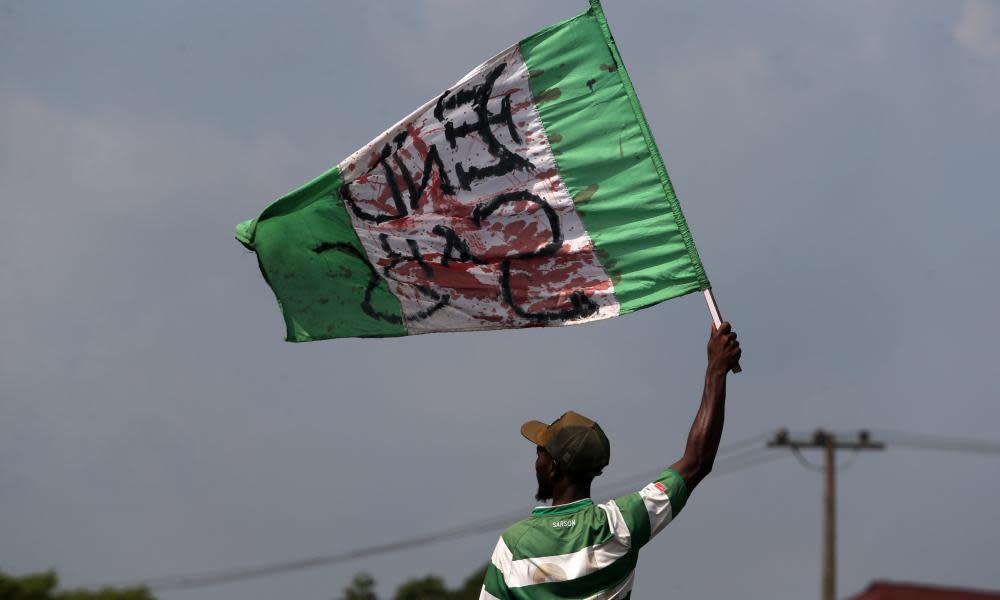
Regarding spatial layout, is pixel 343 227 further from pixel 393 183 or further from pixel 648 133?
pixel 648 133

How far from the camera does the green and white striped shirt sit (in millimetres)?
5523

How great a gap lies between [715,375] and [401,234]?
2595mm

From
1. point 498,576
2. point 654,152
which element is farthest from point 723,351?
point 654,152

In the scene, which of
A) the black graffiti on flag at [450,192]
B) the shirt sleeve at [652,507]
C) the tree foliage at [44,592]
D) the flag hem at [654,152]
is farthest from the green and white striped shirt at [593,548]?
the tree foliage at [44,592]

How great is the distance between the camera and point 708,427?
5.72 m

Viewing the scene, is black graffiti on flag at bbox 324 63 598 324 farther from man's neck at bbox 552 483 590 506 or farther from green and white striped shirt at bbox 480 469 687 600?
green and white striped shirt at bbox 480 469 687 600

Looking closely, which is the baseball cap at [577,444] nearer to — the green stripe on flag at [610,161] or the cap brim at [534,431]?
the cap brim at [534,431]

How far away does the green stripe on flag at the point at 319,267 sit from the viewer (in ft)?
27.1

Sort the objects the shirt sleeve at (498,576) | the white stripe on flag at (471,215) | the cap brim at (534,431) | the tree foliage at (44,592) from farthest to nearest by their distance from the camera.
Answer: the tree foliage at (44,592) → the white stripe on flag at (471,215) → the cap brim at (534,431) → the shirt sleeve at (498,576)

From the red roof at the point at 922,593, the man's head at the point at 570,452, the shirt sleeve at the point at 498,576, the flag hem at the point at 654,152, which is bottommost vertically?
the red roof at the point at 922,593

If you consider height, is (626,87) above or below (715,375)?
above

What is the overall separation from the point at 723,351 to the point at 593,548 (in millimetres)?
974

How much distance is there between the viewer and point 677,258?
7.42 m

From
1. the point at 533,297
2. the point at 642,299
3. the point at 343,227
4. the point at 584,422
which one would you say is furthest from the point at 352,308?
the point at 584,422
